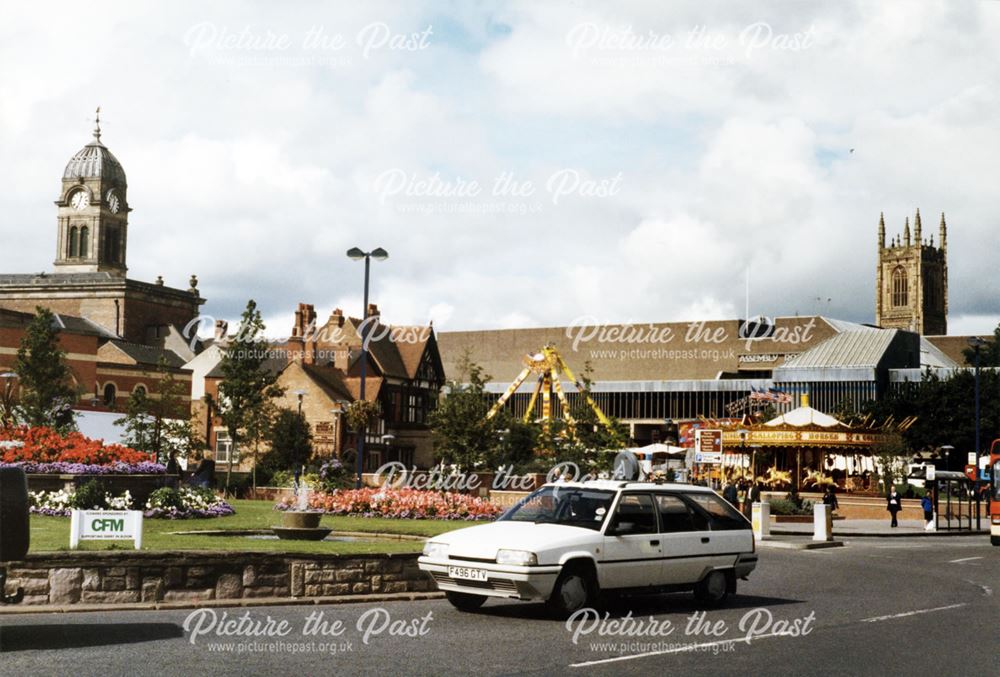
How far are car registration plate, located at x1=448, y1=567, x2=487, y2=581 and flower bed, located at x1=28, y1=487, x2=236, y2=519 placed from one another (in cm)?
1215

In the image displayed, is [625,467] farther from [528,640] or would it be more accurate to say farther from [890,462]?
[890,462]

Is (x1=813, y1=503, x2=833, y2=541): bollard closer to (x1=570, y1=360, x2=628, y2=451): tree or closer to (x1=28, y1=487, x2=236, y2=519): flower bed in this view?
(x1=28, y1=487, x2=236, y2=519): flower bed

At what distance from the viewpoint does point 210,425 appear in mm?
78875

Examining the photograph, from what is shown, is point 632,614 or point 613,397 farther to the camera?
point 613,397

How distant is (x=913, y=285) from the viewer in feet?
614

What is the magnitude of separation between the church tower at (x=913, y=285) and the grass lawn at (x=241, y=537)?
170903 millimetres

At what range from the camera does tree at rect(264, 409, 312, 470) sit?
218 feet

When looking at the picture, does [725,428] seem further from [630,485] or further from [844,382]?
[844,382]

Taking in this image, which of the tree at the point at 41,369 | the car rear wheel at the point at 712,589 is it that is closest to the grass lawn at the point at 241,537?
the car rear wheel at the point at 712,589

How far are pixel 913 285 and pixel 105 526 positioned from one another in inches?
7340

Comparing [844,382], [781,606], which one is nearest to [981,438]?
[844,382]

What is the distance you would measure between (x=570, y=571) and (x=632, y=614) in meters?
1.32

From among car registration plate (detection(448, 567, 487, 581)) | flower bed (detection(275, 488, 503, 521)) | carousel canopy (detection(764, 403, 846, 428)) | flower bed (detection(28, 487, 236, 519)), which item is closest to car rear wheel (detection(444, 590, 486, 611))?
car registration plate (detection(448, 567, 487, 581))

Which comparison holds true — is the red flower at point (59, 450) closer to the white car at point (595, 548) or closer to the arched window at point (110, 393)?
the white car at point (595, 548)
